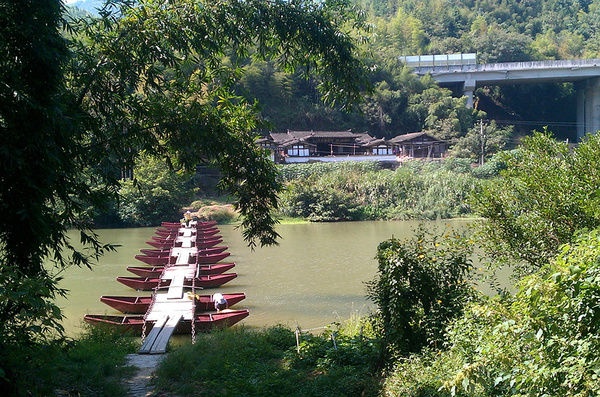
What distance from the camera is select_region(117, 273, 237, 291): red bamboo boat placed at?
15.2m

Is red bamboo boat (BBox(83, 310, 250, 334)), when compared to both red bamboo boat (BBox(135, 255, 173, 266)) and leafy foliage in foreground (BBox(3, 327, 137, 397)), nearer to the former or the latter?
leafy foliage in foreground (BBox(3, 327, 137, 397))

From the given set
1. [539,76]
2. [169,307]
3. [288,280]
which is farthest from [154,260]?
[539,76]

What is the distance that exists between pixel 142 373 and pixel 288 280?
1033 centimetres

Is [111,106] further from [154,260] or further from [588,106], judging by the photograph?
[588,106]

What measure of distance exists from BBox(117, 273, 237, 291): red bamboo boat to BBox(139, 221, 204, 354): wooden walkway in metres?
0.25

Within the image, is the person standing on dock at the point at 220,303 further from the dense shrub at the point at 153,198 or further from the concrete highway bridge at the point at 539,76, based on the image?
the concrete highway bridge at the point at 539,76

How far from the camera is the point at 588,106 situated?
62219mm

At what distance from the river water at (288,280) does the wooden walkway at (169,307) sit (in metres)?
1.13

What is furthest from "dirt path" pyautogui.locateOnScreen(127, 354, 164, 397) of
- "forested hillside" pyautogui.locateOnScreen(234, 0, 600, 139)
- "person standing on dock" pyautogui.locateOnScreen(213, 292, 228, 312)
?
"forested hillside" pyautogui.locateOnScreen(234, 0, 600, 139)

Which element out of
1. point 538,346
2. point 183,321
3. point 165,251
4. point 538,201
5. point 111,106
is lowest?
point 165,251

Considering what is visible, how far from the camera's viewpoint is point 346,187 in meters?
37.3

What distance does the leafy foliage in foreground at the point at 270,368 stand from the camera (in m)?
5.80

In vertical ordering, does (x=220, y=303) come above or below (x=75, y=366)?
below

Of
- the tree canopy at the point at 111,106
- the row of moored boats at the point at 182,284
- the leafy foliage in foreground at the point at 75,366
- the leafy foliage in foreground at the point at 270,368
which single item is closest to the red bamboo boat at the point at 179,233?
the row of moored boats at the point at 182,284
